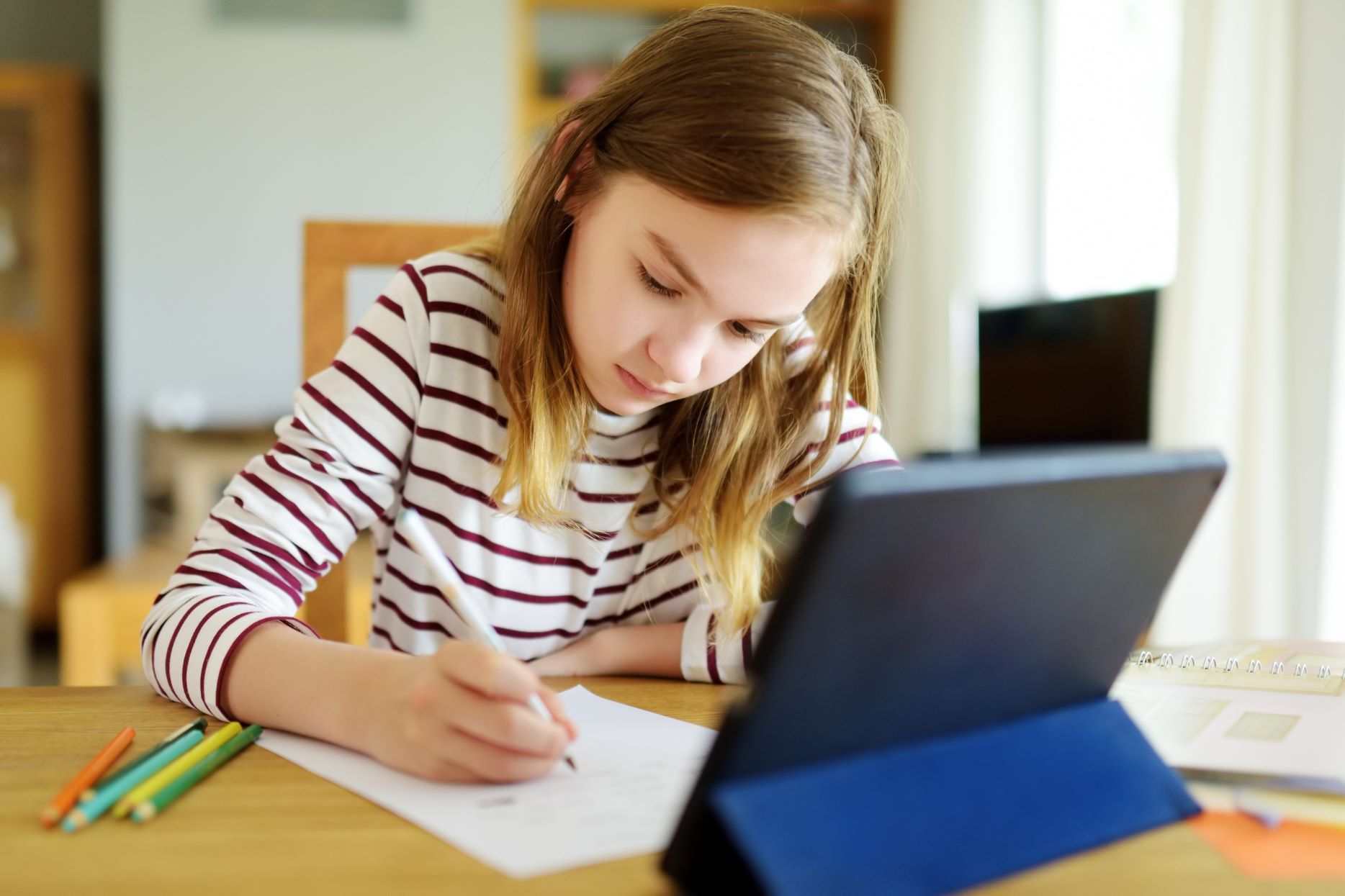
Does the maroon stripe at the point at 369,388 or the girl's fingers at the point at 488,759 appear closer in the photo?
the girl's fingers at the point at 488,759

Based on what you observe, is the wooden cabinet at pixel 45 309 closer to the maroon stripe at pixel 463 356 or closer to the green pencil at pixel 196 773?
the maroon stripe at pixel 463 356

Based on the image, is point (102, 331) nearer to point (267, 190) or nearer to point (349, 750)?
point (267, 190)

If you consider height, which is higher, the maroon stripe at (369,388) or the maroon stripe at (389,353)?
the maroon stripe at (389,353)

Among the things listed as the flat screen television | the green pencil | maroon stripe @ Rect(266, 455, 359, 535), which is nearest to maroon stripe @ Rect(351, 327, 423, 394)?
maroon stripe @ Rect(266, 455, 359, 535)

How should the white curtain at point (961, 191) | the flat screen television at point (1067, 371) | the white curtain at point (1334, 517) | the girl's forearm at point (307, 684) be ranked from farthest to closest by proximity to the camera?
the white curtain at point (961, 191), the flat screen television at point (1067, 371), the white curtain at point (1334, 517), the girl's forearm at point (307, 684)

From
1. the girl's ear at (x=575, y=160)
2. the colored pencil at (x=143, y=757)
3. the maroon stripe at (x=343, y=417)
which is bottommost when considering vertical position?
the colored pencil at (x=143, y=757)

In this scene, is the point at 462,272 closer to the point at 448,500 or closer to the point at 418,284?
the point at 418,284

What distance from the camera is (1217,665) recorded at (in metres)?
0.69

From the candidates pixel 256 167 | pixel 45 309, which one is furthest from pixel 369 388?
pixel 45 309

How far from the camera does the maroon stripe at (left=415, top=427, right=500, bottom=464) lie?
87 centimetres

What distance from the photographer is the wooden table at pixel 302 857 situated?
1.36 ft

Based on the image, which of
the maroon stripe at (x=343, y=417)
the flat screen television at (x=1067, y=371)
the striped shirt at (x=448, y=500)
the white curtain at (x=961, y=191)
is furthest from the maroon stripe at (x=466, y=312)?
the white curtain at (x=961, y=191)

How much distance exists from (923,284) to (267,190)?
6.08 feet

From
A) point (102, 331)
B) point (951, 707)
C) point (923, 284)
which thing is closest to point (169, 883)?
point (951, 707)
